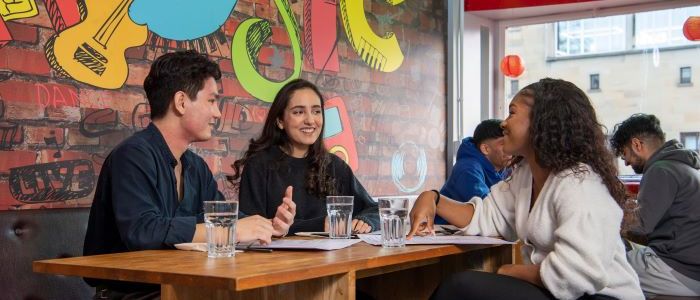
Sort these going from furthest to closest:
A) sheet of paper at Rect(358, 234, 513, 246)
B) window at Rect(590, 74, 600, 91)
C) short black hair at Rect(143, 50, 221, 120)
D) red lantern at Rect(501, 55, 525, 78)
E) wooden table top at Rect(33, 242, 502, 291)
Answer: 1. window at Rect(590, 74, 600, 91)
2. red lantern at Rect(501, 55, 525, 78)
3. short black hair at Rect(143, 50, 221, 120)
4. sheet of paper at Rect(358, 234, 513, 246)
5. wooden table top at Rect(33, 242, 502, 291)

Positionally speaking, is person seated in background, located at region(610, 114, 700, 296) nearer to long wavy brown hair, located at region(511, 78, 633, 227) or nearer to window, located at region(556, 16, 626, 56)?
long wavy brown hair, located at region(511, 78, 633, 227)

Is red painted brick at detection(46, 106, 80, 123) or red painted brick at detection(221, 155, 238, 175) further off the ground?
red painted brick at detection(46, 106, 80, 123)

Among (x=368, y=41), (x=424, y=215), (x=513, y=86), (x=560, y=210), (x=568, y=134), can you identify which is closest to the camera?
(x=560, y=210)

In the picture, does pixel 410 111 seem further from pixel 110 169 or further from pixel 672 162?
pixel 110 169

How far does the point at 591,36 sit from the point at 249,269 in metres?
4.61

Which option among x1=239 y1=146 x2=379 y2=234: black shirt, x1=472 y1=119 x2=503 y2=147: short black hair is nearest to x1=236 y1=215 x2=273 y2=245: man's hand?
x1=239 y1=146 x2=379 y2=234: black shirt

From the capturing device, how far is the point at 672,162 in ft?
11.5

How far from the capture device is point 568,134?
2.19m

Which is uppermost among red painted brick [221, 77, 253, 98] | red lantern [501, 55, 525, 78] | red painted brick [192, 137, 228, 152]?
red lantern [501, 55, 525, 78]

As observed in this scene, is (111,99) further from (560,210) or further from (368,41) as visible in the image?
(368,41)

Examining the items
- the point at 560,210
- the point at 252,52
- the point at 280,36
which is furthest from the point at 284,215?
the point at 280,36

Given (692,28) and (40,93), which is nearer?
(40,93)

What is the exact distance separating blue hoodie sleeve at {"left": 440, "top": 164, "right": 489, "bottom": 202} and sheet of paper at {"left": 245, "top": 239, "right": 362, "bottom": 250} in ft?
5.75

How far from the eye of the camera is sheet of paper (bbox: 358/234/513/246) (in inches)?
90.4
